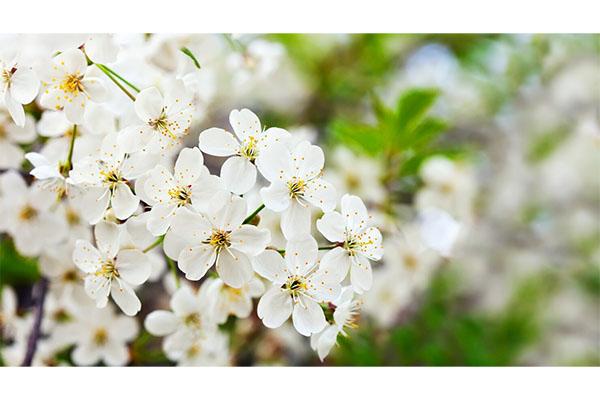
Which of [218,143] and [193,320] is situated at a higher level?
[218,143]

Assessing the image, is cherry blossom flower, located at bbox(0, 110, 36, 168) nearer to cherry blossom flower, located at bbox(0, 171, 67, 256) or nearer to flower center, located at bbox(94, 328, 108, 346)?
cherry blossom flower, located at bbox(0, 171, 67, 256)

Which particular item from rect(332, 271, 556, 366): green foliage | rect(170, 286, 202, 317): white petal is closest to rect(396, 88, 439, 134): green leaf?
rect(332, 271, 556, 366): green foliage

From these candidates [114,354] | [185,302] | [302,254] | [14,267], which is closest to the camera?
[302,254]

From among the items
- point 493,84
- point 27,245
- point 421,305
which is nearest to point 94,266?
point 27,245

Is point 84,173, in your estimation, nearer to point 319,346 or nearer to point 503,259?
point 319,346

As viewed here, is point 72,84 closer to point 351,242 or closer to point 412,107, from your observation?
point 351,242

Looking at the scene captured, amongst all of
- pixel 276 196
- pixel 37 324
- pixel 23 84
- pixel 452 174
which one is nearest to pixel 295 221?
pixel 276 196

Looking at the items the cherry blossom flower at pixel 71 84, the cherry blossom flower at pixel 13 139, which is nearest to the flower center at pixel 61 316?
the cherry blossom flower at pixel 13 139
